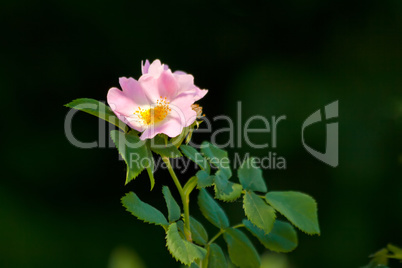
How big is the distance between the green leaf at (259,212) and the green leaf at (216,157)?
5 centimetres

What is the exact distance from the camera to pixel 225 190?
2.75ft

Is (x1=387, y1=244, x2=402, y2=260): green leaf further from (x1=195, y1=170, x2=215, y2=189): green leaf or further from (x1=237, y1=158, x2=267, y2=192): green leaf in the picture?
(x1=195, y1=170, x2=215, y2=189): green leaf

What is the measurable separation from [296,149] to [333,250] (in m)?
0.36

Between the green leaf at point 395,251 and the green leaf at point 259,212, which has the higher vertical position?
the green leaf at point 259,212

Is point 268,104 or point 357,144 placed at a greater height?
point 268,104

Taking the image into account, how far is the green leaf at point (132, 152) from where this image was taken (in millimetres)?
725

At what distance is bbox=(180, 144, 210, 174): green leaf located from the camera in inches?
32.0

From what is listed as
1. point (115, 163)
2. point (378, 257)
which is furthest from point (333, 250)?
point (378, 257)

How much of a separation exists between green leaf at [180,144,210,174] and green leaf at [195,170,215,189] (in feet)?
0.04

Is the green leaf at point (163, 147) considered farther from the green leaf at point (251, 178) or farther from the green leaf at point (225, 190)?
the green leaf at point (251, 178)

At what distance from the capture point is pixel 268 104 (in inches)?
77.8

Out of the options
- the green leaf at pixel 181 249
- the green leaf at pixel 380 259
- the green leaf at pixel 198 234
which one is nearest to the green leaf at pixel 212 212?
the green leaf at pixel 198 234

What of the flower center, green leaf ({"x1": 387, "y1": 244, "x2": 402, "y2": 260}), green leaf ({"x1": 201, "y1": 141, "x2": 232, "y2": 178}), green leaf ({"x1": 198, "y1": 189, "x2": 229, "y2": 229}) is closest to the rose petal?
the flower center

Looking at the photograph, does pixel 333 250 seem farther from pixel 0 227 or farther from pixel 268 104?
pixel 0 227
